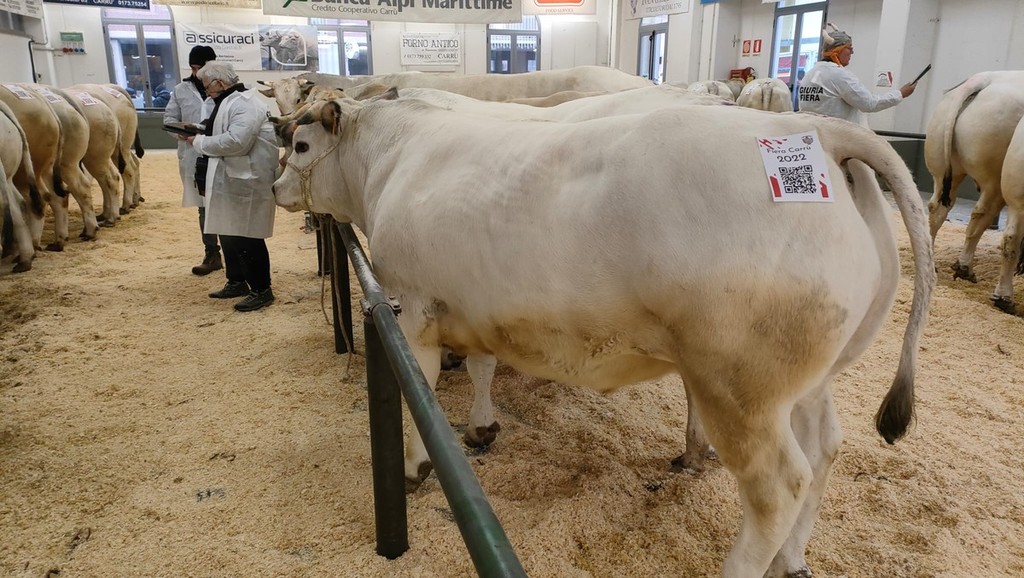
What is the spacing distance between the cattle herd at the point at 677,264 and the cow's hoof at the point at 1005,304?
3.36 metres

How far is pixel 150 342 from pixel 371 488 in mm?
2612

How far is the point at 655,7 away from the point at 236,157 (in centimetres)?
1021

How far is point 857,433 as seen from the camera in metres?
3.22

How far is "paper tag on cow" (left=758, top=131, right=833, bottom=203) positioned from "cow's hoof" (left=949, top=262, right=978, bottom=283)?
4.83m

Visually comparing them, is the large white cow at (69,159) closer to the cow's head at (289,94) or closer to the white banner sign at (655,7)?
the cow's head at (289,94)

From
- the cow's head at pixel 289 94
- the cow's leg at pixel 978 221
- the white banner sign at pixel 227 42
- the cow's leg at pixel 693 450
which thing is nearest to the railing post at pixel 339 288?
the cow's leg at pixel 693 450

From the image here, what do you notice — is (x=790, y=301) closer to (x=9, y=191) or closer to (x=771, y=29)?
(x=9, y=191)

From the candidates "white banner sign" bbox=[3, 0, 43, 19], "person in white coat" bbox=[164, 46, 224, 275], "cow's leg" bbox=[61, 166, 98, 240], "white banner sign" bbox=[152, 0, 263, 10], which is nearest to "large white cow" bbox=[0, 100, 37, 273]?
"cow's leg" bbox=[61, 166, 98, 240]

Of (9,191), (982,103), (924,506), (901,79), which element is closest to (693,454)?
(924,506)

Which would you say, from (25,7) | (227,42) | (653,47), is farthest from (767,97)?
(227,42)

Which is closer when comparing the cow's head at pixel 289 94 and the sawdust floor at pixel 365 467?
the sawdust floor at pixel 365 467

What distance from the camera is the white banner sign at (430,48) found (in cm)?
1742

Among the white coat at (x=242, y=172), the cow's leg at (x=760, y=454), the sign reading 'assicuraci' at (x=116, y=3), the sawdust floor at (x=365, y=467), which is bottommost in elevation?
the sawdust floor at (x=365, y=467)

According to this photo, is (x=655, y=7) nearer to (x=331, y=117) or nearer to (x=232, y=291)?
(x=232, y=291)
